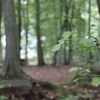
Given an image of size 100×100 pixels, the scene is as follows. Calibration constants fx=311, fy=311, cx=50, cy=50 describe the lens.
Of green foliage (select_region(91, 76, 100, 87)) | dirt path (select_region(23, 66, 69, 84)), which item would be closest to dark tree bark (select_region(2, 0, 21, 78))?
dirt path (select_region(23, 66, 69, 84))

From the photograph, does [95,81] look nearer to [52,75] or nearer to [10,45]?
[10,45]

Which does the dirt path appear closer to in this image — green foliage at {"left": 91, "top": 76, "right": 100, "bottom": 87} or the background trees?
the background trees

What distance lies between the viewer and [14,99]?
372 inches

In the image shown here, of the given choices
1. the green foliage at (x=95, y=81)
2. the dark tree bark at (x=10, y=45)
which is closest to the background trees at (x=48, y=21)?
the dark tree bark at (x=10, y=45)

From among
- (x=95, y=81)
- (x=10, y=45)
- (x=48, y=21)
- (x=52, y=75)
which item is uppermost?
(x=48, y=21)

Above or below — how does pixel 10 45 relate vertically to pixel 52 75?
above

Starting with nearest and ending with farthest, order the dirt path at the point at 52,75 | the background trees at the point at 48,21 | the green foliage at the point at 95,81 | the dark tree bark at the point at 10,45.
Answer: the green foliage at the point at 95,81
the dark tree bark at the point at 10,45
the dirt path at the point at 52,75
the background trees at the point at 48,21

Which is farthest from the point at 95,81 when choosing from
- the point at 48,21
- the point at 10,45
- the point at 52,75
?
the point at 48,21

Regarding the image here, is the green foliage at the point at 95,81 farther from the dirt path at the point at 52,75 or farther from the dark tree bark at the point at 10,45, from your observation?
the dirt path at the point at 52,75

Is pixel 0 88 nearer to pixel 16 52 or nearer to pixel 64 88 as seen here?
pixel 16 52

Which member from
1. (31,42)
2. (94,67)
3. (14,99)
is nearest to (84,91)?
(14,99)

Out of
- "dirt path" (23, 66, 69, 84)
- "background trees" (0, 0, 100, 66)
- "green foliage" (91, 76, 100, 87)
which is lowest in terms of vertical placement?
"dirt path" (23, 66, 69, 84)

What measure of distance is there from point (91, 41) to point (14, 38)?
8229mm

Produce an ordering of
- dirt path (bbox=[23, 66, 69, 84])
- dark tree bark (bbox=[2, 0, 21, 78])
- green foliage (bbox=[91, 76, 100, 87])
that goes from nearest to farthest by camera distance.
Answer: green foliage (bbox=[91, 76, 100, 87]) → dark tree bark (bbox=[2, 0, 21, 78]) → dirt path (bbox=[23, 66, 69, 84])
